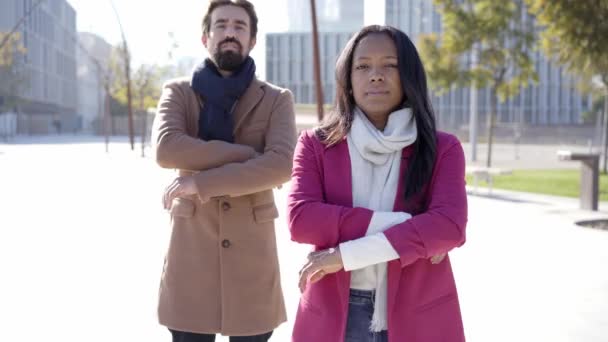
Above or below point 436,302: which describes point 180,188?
above

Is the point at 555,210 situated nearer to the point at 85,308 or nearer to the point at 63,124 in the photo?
the point at 85,308

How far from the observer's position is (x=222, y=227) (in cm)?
334

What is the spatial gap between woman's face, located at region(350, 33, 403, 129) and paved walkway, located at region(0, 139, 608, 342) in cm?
137

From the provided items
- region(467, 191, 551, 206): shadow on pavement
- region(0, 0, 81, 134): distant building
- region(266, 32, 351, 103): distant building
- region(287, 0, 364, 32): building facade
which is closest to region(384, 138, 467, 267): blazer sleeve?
region(467, 191, 551, 206): shadow on pavement

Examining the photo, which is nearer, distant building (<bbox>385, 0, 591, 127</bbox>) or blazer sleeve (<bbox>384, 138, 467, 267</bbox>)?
blazer sleeve (<bbox>384, 138, 467, 267</bbox>)

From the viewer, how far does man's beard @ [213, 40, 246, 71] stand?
3.37 m

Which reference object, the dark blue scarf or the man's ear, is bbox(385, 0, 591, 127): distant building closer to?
the man's ear

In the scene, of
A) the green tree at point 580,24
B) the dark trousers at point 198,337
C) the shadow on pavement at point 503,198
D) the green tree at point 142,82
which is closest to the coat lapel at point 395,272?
the dark trousers at point 198,337

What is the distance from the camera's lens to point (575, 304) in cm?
669

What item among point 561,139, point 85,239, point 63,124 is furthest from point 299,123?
point 63,124

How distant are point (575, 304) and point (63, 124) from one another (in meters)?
92.5

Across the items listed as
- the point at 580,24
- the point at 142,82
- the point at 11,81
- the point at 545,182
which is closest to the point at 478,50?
the point at 545,182

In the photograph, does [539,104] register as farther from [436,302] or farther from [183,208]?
[436,302]

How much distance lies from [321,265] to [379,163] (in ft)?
1.16
